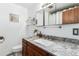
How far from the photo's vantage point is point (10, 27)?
4.40 ft

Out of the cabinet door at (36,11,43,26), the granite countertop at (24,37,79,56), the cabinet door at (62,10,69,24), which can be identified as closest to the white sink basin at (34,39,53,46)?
the granite countertop at (24,37,79,56)

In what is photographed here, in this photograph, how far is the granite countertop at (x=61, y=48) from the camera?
1.12m

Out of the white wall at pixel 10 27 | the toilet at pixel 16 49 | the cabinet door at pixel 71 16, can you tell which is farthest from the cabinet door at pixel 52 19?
the toilet at pixel 16 49

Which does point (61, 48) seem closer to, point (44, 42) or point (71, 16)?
point (44, 42)

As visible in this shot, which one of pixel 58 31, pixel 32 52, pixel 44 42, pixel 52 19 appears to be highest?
pixel 52 19

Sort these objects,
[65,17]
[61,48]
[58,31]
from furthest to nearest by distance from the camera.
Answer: [58,31] → [65,17] → [61,48]

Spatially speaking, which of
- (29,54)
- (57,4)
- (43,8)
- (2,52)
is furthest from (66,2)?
(2,52)

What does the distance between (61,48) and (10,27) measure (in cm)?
67

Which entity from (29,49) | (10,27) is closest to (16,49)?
(29,49)

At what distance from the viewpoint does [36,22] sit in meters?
1.39

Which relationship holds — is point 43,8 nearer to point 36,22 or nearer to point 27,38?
point 36,22

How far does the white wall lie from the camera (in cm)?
132

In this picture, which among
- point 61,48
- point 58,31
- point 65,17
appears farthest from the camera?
point 58,31

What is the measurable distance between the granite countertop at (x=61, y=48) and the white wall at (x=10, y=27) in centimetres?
16
